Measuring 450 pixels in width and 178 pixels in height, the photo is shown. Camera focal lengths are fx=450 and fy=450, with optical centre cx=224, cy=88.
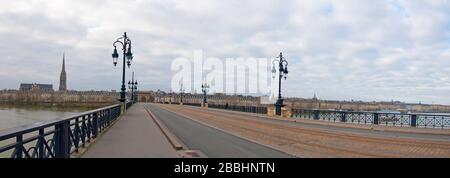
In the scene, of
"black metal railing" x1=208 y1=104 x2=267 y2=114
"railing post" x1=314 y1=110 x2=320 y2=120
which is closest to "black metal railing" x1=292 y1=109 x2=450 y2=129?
"railing post" x1=314 y1=110 x2=320 y2=120

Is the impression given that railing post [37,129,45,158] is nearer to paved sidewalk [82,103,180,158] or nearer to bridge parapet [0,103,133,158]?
bridge parapet [0,103,133,158]

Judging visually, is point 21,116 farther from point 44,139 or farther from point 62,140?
point 44,139

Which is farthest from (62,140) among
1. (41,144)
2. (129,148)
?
(129,148)

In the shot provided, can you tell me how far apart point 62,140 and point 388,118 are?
32.4m

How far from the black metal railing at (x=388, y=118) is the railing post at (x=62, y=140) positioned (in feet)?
94.2

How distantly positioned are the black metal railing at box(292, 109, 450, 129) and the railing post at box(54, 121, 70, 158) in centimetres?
2873

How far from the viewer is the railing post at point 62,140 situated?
28.6ft

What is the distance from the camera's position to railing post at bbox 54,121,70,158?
870 cm

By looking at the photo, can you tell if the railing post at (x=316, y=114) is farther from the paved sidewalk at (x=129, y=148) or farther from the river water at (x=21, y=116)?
the paved sidewalk at (x=129, y=148)

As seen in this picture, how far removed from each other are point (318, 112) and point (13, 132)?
39.1 m

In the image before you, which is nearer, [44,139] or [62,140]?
[44,139]

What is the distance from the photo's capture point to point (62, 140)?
9.04 metres
